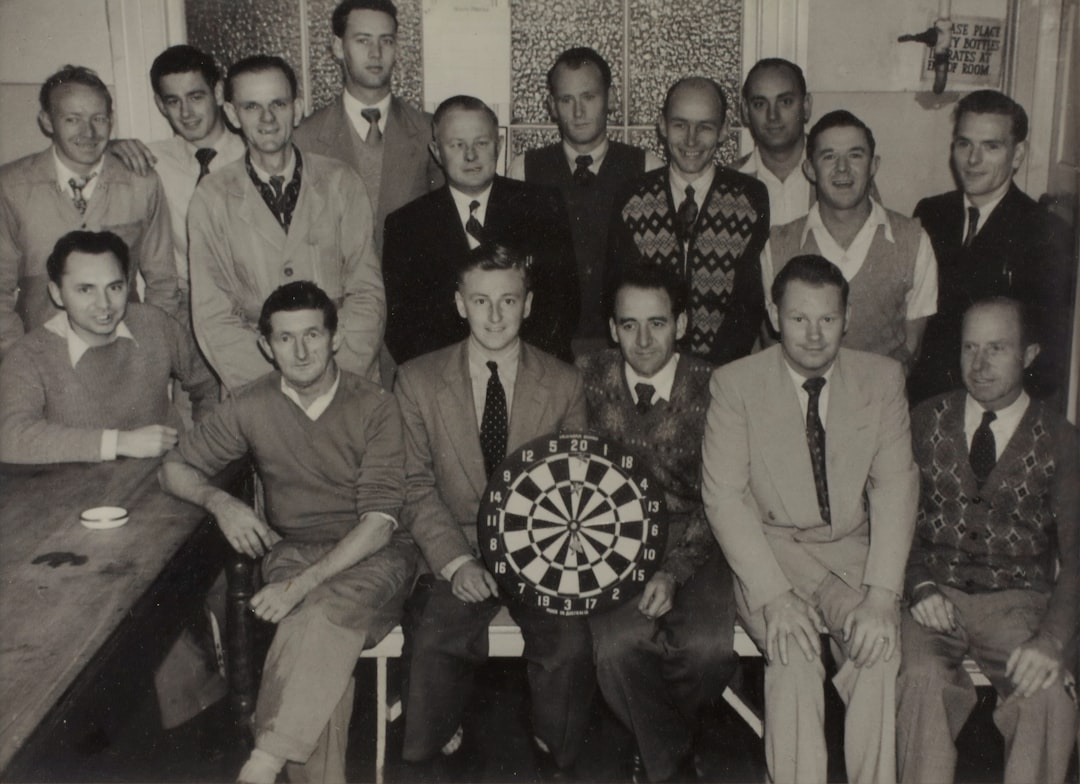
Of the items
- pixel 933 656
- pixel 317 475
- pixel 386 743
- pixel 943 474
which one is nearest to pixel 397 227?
pixel 317 475

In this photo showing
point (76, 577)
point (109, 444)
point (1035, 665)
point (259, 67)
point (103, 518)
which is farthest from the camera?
point (259, 67)

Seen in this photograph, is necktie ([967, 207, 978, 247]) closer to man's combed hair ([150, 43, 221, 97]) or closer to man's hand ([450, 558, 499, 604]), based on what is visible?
man's hand ([450, 558, 499, 604])

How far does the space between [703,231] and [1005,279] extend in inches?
39.0

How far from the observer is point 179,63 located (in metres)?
3.62

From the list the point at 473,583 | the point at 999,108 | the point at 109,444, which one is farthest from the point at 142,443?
the point at 999,108

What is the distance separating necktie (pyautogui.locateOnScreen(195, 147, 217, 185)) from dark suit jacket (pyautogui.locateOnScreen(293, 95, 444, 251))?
30cm

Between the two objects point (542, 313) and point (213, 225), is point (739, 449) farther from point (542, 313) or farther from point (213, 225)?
point (213, 225)

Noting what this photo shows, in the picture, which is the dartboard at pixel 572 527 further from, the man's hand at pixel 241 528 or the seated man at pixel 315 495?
the man's hand at pixel 241 528

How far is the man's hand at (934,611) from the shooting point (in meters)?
2.69

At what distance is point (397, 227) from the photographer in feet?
11.3

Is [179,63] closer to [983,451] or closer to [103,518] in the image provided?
[103,518]

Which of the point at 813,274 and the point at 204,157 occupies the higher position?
the point at 204,157

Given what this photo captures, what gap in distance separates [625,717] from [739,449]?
2.57 feet

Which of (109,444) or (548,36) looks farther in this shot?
(548,36)
